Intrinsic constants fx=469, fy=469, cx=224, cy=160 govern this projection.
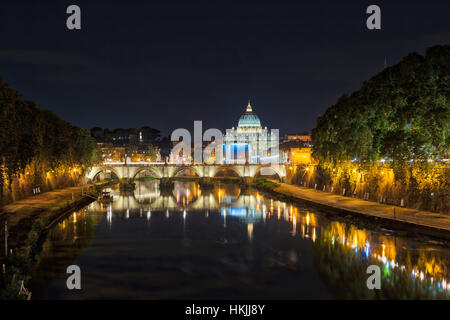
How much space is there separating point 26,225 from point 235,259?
42.7ft

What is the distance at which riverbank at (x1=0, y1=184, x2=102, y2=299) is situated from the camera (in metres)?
18.0

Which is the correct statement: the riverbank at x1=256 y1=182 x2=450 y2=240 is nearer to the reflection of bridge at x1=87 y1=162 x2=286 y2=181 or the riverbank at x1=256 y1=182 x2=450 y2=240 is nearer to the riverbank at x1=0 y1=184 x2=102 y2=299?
the riverbank at x1=0 y1=184 x2=102 y2=299

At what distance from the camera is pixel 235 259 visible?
26.3m

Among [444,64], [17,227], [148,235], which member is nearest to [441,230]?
[444,64]

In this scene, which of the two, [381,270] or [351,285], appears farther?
[381,270]

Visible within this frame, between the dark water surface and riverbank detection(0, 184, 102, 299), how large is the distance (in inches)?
35.4

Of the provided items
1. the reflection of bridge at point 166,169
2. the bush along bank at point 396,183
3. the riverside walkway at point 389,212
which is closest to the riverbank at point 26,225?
the riverside walkway at point 389,212

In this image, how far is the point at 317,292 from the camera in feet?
66.3

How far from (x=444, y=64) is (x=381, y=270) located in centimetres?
1522

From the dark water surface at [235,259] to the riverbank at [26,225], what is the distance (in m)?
0.90

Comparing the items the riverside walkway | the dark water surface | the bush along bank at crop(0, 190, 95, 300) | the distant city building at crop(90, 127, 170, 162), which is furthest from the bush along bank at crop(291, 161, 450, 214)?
the distant city building at crop(90, 127, 170, 162)

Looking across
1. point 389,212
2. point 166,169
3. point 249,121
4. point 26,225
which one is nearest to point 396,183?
point 389,212

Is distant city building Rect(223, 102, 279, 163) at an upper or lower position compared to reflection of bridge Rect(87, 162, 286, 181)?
upper
